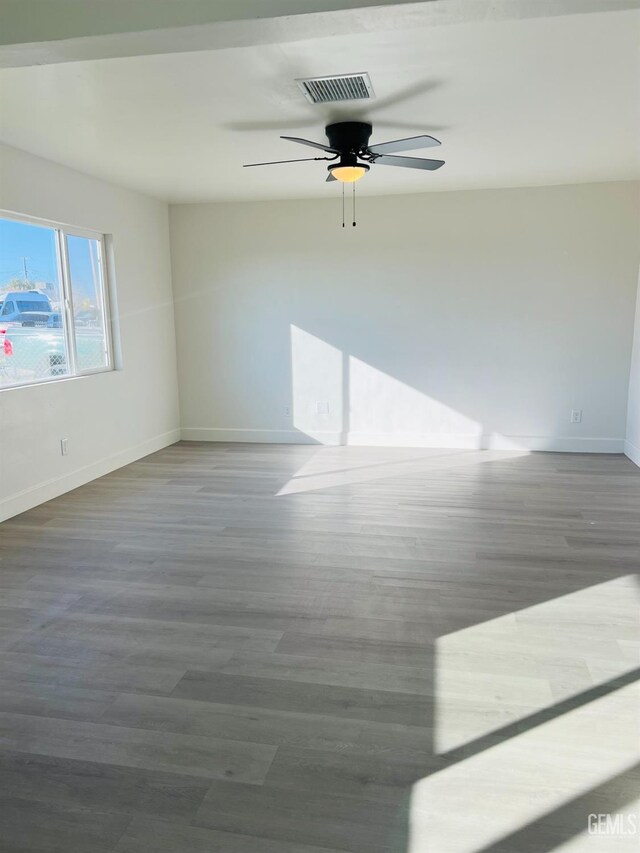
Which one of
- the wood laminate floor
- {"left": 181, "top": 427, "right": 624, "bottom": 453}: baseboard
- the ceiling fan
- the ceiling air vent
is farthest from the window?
the ceiling air vent

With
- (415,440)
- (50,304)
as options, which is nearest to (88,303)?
(50,304)

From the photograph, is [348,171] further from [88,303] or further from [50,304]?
[88,303]

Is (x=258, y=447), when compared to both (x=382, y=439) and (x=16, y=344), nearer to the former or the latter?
(x=382, y=439)

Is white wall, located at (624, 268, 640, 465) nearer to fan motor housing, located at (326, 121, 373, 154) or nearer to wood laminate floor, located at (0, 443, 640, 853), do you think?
wood laminate floor, located at (0, 443, 640, 853)

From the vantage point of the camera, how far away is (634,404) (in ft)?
18.1

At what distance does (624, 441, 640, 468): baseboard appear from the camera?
17.5 feet

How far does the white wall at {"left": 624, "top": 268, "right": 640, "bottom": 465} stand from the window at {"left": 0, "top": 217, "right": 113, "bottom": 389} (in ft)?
16.2

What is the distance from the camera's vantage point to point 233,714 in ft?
6.81

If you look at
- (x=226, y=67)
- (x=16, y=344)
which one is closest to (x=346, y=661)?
(x=226, y=67)

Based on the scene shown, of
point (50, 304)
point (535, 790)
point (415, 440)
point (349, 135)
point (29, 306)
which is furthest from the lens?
point (415, 440)

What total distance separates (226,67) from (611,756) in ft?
10.2

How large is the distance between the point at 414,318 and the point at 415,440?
128 centimetres

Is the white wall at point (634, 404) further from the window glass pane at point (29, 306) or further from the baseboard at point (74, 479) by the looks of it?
the window glass pane at point (29, 306)

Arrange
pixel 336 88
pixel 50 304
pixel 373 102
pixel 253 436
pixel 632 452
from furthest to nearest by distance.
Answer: pixel 253 436 → pixel 632 452 → pixel 50 304 → pixel 373 102 → pixel 336 88
